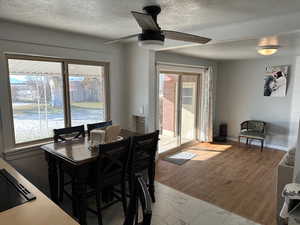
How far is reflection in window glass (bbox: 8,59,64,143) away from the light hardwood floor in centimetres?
204

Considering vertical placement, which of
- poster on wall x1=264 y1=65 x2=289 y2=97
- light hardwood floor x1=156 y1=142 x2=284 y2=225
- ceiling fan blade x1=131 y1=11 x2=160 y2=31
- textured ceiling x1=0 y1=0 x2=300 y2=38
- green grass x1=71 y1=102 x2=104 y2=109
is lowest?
light hardwood floor x1=156 y1=142 x2=284 y2=225

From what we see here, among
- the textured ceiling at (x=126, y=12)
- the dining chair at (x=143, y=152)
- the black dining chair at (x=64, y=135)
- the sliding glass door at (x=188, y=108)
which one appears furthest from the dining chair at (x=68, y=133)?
the sliding glass door at (x=188, y=108)

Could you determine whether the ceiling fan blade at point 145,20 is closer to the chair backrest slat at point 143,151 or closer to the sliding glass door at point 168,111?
the chair backrest slat at point 143,151

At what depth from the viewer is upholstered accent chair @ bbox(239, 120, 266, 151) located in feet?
16.6

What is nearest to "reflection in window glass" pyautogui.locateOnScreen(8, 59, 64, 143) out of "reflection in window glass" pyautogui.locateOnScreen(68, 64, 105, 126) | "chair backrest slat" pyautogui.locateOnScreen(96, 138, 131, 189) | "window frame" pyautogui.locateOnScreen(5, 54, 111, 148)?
"window frame" pyautogui.locateOnScreen(5, 54, 111, 148)

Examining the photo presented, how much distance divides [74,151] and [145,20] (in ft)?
5.38

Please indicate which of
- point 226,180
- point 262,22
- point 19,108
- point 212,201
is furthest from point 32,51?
point 226,180

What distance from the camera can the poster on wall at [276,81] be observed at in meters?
4.95

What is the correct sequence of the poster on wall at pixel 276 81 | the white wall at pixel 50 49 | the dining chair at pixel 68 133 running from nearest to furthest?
the white wall at pixel 50 49, the dining chair at pixel 68 133, the poster on wall at pixel 276 81

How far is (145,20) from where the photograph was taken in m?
1.59

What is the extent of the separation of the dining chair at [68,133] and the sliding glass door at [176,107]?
199cm

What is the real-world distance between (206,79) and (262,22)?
308 centimetres

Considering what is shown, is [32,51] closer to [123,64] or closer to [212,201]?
[123,64]

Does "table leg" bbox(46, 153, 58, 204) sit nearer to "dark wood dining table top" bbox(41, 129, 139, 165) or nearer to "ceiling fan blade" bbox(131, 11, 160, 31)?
"dark wood dining table top" bbox(41, 129, 139, 165)
